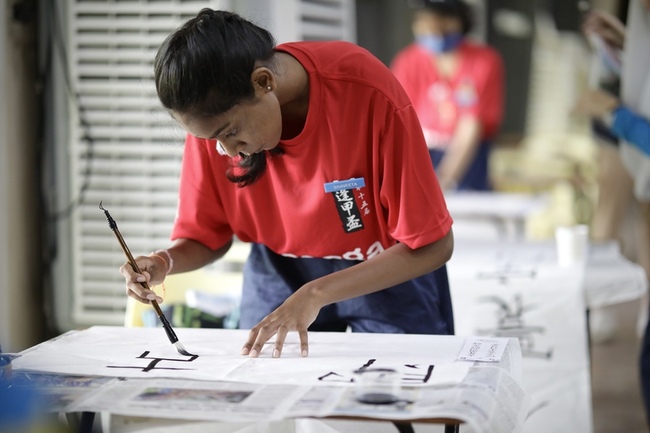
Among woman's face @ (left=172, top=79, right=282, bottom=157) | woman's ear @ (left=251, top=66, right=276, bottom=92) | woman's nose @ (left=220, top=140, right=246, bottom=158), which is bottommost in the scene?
woman's nose @ (left=220, top=140, right=246, bottom=158)

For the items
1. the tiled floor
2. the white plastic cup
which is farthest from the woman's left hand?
the tiled floor

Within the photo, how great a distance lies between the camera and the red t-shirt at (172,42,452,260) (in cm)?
217

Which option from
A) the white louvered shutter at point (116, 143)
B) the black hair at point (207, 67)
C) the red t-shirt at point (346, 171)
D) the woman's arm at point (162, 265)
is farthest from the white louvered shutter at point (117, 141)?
the black hair at point (207, 67)

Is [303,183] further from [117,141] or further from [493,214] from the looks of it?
[493,214]

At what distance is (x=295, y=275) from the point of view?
2.51m

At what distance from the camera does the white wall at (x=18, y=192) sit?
3941mm

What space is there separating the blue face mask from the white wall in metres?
2.63

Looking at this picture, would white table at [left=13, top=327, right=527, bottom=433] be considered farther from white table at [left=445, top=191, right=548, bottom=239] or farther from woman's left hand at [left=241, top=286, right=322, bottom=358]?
white table at [left=445, top=191, right=548, bottom=239]

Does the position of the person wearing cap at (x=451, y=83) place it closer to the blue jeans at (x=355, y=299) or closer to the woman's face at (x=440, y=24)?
the woman's face at (x=440, y=24)

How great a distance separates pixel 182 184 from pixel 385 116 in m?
0.63

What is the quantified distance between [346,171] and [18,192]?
2289mm

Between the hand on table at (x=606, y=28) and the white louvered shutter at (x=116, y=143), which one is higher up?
the hand on table at (x=606, y=28)

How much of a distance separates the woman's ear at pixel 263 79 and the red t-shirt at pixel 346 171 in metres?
0.15

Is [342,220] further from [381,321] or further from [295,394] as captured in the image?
[295,394]
